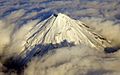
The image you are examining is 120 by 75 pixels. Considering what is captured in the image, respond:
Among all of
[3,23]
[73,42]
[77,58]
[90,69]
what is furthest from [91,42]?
[3,23]

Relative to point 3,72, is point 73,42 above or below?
above

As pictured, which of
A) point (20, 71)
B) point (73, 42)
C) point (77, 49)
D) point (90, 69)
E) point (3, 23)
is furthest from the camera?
point (3, 23)

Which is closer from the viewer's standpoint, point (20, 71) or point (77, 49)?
point (77, 49)

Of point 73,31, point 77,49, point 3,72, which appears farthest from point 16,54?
point 77,49

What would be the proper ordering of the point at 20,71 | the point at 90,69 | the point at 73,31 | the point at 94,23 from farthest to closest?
the point at 94,23 → the point at 73,31 → the point at 20,71 → the point at 90,69

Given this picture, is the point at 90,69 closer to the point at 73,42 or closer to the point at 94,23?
the point at 73,42

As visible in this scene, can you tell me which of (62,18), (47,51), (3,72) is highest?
(62,18)
